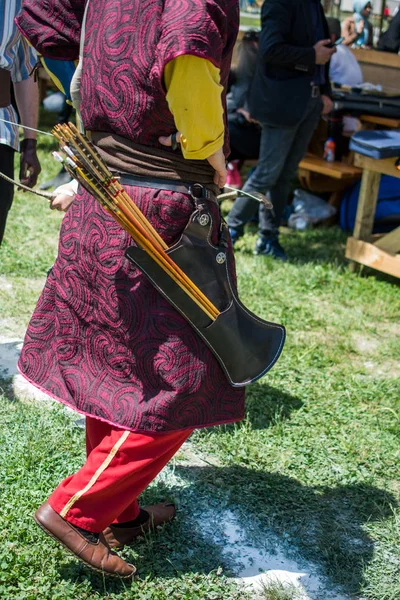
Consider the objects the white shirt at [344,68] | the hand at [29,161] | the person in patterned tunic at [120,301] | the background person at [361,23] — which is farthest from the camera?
the background person at [361,23]

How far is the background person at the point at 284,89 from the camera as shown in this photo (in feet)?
16.5

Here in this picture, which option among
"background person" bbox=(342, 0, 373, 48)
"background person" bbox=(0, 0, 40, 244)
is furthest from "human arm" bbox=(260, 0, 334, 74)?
"background person" bbox=(342, 0, 373, 48)

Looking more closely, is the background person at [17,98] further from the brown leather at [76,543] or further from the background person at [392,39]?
the background person at [392,39]

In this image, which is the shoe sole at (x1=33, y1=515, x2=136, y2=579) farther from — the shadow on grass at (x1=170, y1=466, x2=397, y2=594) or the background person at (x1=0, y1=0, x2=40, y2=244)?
the background person at (x1=0, y1=0, x2=40, y2=244)

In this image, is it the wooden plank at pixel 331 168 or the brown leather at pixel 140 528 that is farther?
the wooden plank at pixel 331 168

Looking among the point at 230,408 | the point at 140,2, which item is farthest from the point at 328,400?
the point at 140,2

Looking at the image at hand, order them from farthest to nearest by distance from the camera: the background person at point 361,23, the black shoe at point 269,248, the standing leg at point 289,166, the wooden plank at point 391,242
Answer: the background person at point 361,23 < the black shoe at point 269,248 < the standing leg at point 289,166 < the wooden plank at point 391,242

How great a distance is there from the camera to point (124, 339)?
215 cm

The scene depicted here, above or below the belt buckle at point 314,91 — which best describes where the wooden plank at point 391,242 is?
below

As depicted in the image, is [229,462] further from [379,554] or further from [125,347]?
[125,347]

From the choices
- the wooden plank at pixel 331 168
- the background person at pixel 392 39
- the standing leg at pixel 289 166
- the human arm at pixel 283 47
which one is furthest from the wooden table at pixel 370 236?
the background person at pixel 392 39

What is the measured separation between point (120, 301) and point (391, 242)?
11.4 ft

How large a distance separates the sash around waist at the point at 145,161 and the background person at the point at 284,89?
318 centimetres

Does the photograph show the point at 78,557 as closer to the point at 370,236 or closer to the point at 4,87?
the point at 4,87
